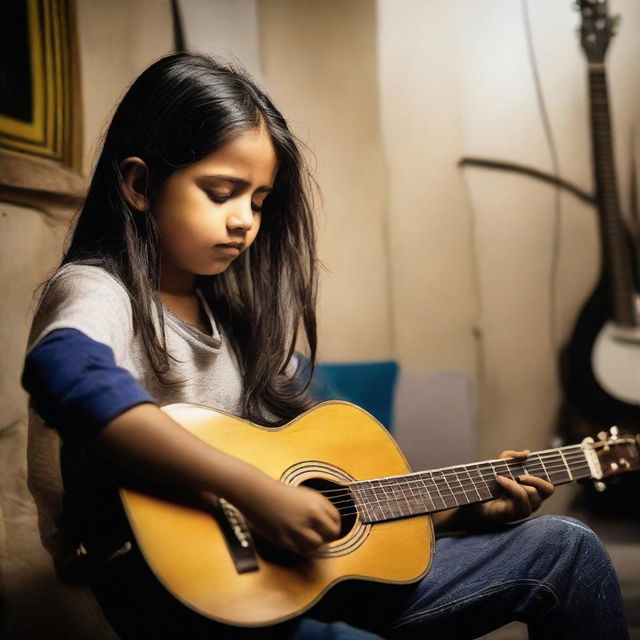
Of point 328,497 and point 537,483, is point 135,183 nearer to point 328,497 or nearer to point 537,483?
point 328,497

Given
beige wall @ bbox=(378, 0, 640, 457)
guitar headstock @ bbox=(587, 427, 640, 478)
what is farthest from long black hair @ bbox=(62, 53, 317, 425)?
beige wall @ bbox=(378, 0, 640, 457)

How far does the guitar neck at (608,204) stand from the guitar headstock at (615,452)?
724 mm

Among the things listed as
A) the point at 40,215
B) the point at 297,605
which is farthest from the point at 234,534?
the point at 40,215

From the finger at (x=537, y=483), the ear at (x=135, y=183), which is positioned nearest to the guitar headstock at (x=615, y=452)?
the finger at (x=537, y=483)

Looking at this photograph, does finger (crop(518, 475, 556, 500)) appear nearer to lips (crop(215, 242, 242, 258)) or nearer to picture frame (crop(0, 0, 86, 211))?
lips (crop(215, 242, 242, 258))

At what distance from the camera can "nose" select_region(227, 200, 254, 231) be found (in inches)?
41.2

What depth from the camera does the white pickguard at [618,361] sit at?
1.88 m

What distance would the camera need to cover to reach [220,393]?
3.73ft

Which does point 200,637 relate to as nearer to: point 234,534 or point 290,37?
point 234,534

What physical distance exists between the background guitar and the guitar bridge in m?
1.27

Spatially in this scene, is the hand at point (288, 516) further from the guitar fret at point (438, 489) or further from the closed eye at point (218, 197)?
the closed eye at point (218, 197)

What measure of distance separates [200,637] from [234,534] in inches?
4.6

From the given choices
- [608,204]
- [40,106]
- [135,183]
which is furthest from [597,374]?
[40,106]

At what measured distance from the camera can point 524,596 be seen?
3.49 ft
